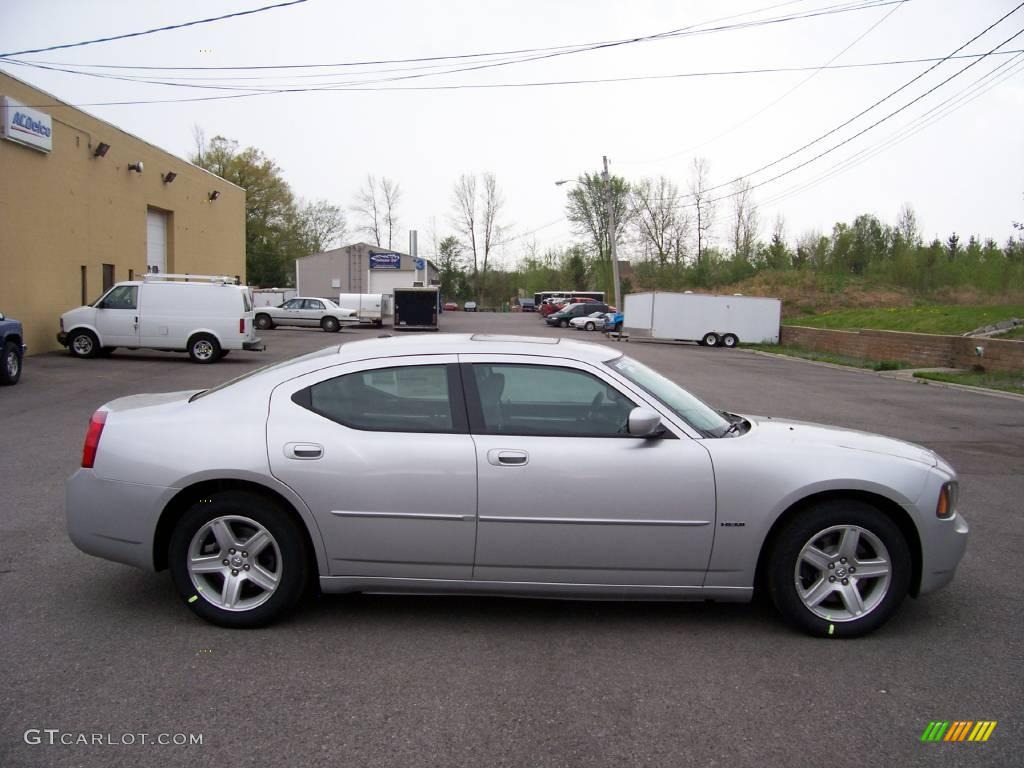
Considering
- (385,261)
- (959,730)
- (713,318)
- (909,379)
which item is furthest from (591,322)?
(959,730)

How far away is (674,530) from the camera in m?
4.37

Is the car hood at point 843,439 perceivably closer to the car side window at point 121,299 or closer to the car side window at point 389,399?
the car side window at point 389,399

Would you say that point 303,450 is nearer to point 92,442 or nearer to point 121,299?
point 92,442

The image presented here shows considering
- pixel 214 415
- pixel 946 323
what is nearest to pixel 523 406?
pixel 214 415

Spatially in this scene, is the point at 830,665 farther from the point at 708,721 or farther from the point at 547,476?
the point at 547,476

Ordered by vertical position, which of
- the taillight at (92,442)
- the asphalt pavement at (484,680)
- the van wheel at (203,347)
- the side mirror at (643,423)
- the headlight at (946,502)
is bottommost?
the asphalt pavement at (484,680)

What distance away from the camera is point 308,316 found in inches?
1734

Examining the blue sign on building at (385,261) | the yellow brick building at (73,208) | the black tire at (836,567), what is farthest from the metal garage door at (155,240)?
the blue sign on building at (385,261)

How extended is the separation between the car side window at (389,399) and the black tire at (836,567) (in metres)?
1.83

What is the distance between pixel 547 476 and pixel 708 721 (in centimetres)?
137

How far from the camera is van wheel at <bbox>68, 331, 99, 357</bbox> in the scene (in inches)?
851

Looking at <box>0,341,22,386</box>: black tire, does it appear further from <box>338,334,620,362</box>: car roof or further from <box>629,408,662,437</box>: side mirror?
<box>629,408,662,437</box>: side mirror

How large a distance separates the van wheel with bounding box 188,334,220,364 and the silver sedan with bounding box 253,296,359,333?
21.4 meters

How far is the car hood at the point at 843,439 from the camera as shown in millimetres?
4648
